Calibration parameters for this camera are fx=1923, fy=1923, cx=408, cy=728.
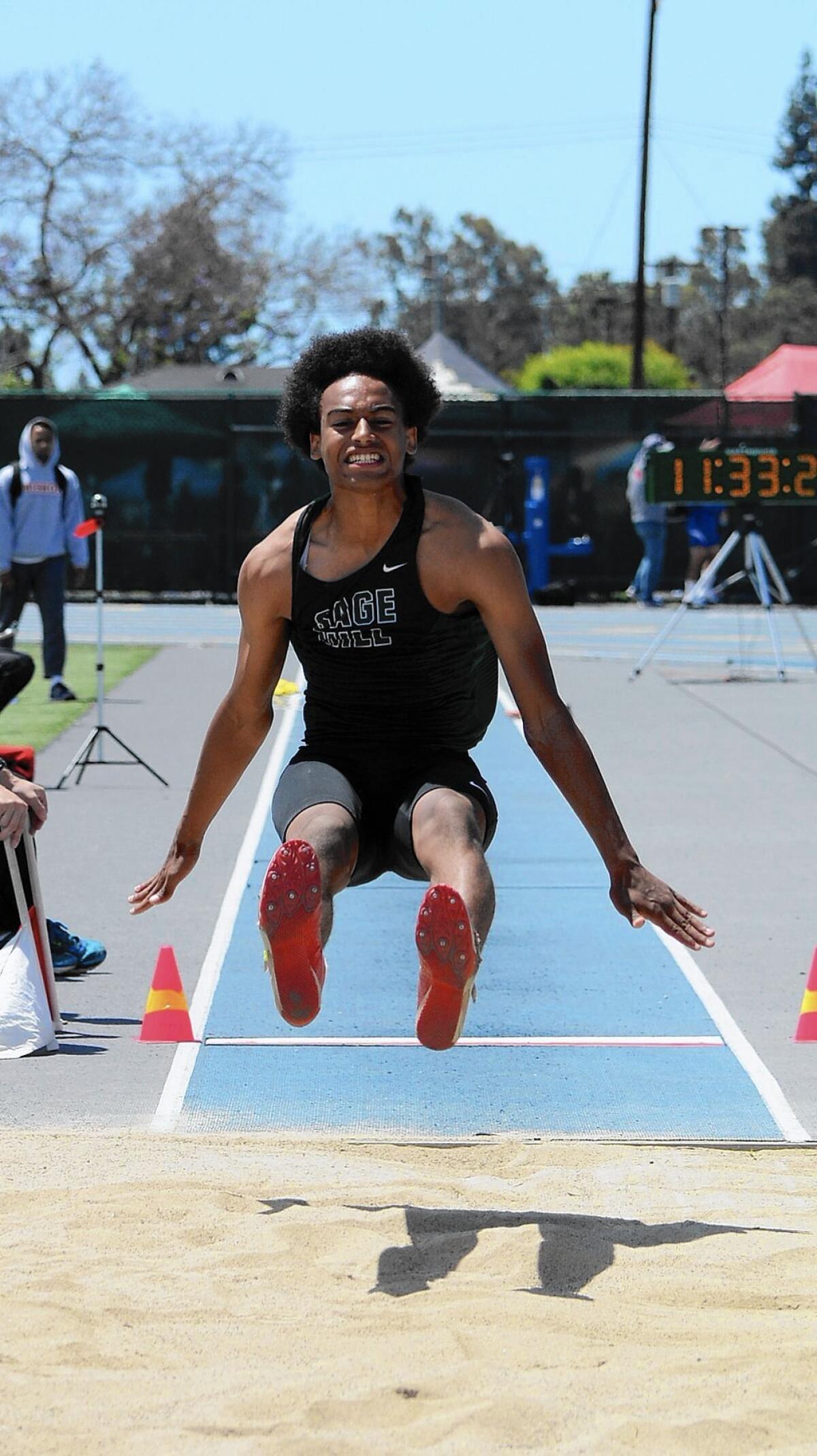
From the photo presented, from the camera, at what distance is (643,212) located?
42.5 m

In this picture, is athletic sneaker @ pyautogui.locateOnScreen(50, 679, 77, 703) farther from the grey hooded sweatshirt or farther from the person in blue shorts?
the person in blue shorts

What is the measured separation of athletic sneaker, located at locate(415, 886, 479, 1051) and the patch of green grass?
8559 millimetres

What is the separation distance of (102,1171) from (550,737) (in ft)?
5.66

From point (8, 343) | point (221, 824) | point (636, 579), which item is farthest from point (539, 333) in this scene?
point (221, 824)

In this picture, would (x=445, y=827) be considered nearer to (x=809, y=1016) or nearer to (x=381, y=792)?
(x=381, y=792)

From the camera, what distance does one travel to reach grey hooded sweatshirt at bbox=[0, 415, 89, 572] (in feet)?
53.3

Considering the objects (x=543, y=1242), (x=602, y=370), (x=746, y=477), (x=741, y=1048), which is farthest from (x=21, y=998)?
(x=602, y=370)

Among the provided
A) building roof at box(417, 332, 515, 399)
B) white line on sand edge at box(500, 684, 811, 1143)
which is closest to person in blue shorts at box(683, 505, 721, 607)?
white line on sand edge at box(500, 684, 811, 1143)

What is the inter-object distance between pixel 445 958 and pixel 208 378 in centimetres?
5126

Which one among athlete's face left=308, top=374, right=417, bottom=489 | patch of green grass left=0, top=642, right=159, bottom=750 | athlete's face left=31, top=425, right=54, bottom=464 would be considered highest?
athlete's face left=308, top=374, right=417, bottom=489

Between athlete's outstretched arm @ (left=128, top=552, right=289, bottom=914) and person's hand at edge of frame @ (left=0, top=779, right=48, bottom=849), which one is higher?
athlete's outstretched arm @ (left=128, top=552, right=289, bottom=914)

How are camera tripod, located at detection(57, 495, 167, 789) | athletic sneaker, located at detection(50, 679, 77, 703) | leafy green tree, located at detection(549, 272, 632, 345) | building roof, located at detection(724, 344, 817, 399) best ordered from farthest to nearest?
leafy green tree, located at detection(549, 272, 632, 345)
building roof, located at detection(724, 344, 817, 399)
athletic sneaker, located at detection(50, 679, 77, 703)
camera tripod, located at detection(57, 495, 167, 789)

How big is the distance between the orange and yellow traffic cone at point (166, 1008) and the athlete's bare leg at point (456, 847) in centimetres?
194

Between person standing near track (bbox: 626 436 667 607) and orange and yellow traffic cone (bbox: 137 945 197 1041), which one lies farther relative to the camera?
person standing near track (bbox: 626 436 667 607)
